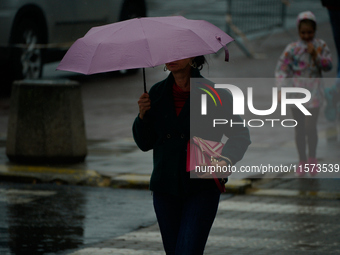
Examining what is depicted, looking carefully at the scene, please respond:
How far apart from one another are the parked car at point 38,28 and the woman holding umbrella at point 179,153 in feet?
29.8

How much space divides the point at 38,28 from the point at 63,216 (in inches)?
292

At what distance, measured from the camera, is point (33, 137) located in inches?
361

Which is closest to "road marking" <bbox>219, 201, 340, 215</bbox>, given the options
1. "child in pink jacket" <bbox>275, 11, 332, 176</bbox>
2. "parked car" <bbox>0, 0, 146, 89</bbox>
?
"child in pink jacket" <bbox>275, 11, 332, 176</bbox>


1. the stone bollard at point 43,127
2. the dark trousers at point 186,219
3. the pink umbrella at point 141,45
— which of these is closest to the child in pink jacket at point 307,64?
the stone bollard at point 43,127

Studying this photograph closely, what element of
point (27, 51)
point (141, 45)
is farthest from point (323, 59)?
point (27, 51)

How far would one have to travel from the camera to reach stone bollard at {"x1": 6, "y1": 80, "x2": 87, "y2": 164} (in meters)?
9.16

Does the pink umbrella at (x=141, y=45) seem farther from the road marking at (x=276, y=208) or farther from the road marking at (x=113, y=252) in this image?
the road marking at (x=276, y=208)

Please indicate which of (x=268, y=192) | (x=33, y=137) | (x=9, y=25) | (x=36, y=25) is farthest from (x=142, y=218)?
(x=36, y=25)

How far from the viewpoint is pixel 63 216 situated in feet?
23.3

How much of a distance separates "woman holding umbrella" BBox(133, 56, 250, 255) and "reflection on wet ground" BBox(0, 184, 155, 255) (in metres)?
2.08

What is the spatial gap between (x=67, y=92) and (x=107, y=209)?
232cm

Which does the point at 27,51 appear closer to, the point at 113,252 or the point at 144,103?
the point at 113,252

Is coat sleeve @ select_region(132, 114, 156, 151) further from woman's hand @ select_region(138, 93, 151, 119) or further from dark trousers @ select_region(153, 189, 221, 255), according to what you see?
dark trousers @ select_region(153, 189, 221, 255)

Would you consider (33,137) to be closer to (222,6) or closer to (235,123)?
(235,123)
